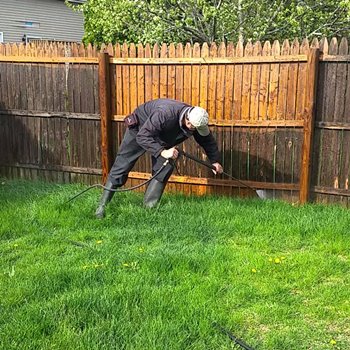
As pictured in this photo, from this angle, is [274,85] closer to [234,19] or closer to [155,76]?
[155,76]

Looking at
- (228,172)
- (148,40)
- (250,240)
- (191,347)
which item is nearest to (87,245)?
(250,240)

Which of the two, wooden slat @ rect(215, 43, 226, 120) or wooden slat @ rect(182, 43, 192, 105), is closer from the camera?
wooden slat @ rect(215, 43, 226, 120)

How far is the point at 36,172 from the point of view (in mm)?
8195

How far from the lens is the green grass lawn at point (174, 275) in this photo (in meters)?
3.37

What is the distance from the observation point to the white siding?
19500 millimetres

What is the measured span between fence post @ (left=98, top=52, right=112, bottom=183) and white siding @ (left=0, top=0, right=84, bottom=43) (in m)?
13.8

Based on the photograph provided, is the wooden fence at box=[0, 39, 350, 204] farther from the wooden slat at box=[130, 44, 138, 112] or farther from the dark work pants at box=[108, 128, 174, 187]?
the dark work pants at box=[108, 128, 174, 187]

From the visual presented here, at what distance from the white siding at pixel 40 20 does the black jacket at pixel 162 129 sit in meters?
15.5

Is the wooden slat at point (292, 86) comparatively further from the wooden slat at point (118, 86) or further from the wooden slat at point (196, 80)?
the wooden slat at point (118, 86)

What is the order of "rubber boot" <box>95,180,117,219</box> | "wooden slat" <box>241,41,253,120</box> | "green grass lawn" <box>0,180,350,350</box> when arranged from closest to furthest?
1. "green grass lawn" <box>0,180,350,350</box>
2. "rubber boot" <box>95,180,117,219</box>
3. "wooden slat" <box>241,41,253,120</box>

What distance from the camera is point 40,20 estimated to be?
20.9 metres

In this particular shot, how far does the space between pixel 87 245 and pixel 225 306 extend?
70.6 inches

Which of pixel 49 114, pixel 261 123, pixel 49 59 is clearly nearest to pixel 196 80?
pixel 261 123

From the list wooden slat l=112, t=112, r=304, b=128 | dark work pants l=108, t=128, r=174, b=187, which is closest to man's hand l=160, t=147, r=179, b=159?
dark work pants l=108, t=128, r=174, b=187
